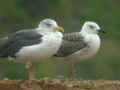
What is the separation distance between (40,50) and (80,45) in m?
2.50

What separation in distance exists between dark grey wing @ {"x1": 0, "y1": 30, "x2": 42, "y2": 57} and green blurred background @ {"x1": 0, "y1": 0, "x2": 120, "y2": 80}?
8465mm

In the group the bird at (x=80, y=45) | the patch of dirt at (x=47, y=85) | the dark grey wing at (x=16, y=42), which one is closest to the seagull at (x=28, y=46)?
the dark grey wing at (x=16, y=42)

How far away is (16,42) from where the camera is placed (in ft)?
36.7

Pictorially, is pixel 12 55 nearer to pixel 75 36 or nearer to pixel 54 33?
pixel 54 33

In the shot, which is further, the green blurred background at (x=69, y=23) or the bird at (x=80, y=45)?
the green blurred background at (x=69, y=23)

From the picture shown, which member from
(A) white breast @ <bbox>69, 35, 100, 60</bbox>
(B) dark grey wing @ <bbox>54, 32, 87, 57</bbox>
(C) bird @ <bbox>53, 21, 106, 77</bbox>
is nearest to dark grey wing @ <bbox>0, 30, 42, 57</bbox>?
(C) bird @ <bbox>53, 21, 106, 77</bbox>

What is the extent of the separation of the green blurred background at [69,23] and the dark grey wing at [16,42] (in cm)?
846

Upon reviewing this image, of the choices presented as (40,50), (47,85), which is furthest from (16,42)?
(47,85)

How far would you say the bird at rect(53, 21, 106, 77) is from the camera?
13.2m

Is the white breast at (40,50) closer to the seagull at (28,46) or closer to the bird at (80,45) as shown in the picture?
the seagull at (28,46)

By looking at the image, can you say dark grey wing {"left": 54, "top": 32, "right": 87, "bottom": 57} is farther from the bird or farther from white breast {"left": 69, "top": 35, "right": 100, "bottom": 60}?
white breast {"left": 69, "top": 35, "right": 100, "bottom": 60}

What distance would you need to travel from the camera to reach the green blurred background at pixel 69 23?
69.6 ft

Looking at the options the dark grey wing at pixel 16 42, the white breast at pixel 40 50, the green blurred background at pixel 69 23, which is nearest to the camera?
the white breast at pixel 40 50

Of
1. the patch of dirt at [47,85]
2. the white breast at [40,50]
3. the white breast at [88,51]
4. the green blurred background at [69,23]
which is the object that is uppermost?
the green blurred background at [69,23]
